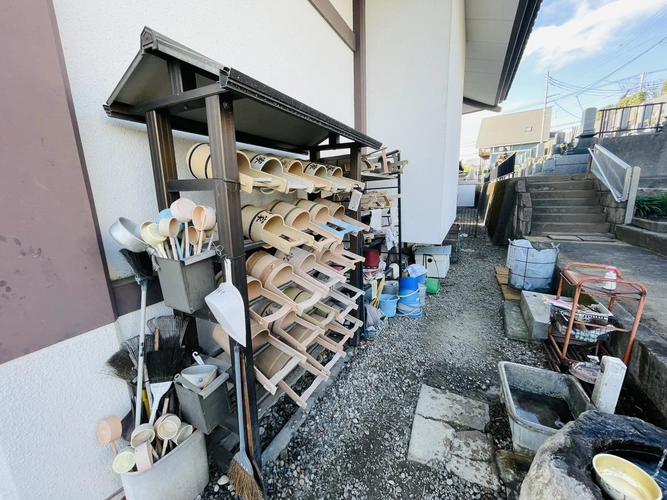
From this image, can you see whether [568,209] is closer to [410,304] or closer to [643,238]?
[643,238]

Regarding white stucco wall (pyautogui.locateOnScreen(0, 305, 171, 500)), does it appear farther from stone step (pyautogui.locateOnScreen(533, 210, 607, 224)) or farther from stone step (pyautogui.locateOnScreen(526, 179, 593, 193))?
stone step (pyautogui.locateOnScreen(526, 179, 593, 193))

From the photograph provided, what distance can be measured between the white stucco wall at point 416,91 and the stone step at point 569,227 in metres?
3.34

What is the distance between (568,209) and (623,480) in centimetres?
715

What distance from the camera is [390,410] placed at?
2.12 metres

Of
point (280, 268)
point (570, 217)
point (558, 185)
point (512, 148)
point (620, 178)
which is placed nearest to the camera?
point (280, 268)

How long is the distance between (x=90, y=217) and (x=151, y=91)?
0.72m

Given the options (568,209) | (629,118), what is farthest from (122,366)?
(629,118)

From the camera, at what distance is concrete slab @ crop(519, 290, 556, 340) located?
9.45ft

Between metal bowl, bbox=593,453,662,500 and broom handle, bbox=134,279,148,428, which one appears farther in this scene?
broom handle, bbox=134,279,148,428

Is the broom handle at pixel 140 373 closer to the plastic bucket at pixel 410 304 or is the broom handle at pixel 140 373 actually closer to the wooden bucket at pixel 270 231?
the wooden bucket at pixel 270 231

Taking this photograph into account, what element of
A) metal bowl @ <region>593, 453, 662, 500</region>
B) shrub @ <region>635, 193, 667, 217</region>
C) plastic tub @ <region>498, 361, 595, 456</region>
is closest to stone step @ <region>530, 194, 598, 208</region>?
shrub @ <region>635, 193, 667, 217</region>

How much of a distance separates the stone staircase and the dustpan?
23.4 ft

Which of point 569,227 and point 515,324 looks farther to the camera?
point 569,227

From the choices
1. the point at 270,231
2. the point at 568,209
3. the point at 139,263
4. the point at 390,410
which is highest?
the point at 270,231
